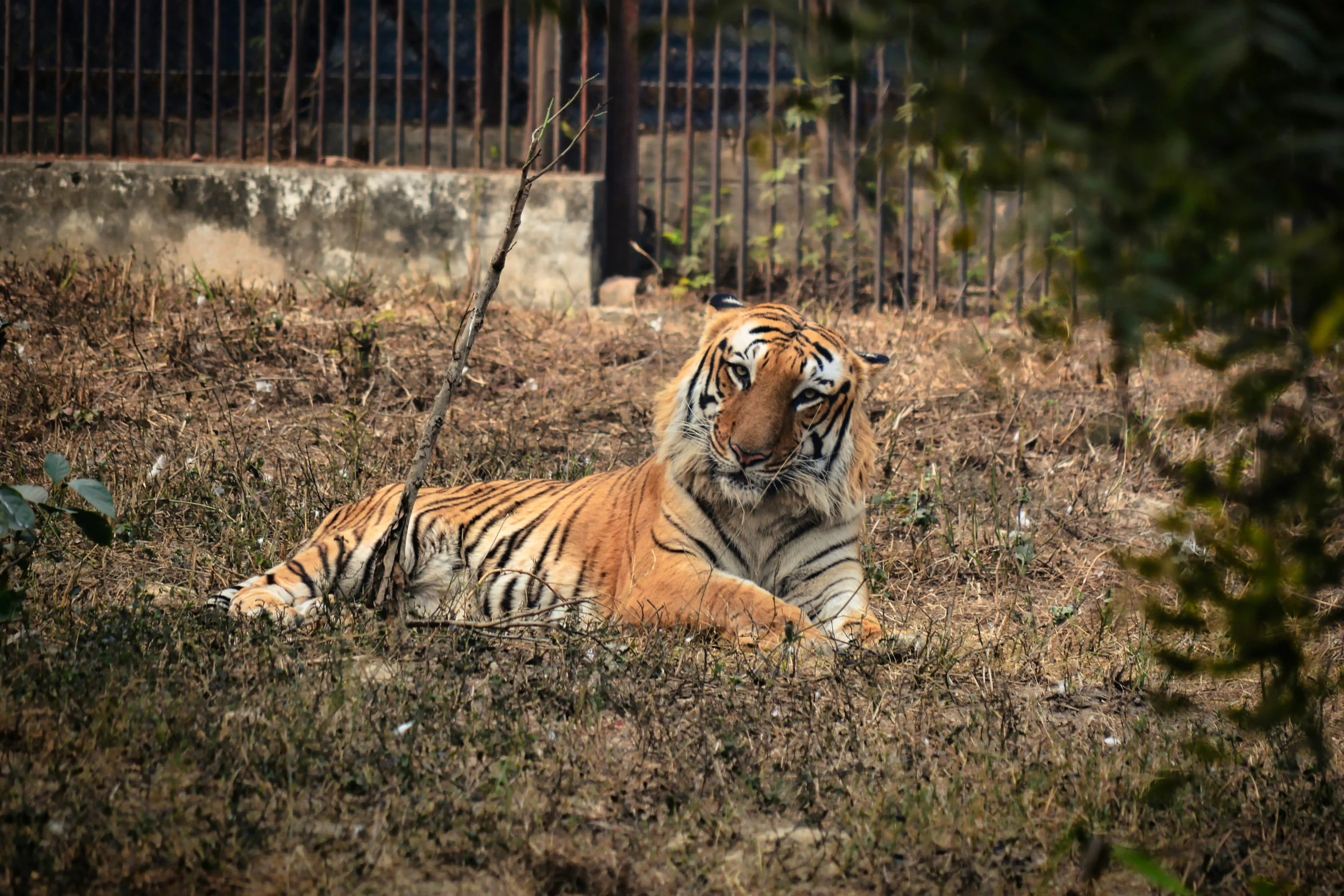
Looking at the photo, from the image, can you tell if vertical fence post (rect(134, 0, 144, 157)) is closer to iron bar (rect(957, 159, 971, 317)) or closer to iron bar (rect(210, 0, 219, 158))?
iron bar (rect(210, 0, 219, 158))

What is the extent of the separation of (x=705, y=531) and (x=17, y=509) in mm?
2054

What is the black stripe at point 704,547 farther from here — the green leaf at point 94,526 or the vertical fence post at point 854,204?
the vertical fence post at point 854,204

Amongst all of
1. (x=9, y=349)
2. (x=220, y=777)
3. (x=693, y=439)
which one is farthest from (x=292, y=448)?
(x=220, y=777)

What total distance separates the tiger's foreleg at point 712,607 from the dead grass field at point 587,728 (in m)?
0.10

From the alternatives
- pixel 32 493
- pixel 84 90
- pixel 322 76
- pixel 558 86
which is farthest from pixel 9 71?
pixel 32 493

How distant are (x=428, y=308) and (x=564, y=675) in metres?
4.35

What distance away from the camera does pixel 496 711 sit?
9.23ft

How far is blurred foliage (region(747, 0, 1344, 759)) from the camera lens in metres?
1.23

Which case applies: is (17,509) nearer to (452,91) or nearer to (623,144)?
(452,91)

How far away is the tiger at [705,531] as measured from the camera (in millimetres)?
3756

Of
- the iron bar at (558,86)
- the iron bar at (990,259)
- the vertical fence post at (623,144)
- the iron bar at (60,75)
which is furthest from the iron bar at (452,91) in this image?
the iron bar at (990,259)

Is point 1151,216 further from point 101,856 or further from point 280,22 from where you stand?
point 280,22

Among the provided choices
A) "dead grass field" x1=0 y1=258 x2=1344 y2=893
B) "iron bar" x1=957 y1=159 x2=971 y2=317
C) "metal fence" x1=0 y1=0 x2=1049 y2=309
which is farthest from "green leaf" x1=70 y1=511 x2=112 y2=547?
"metal fence" x1=0 y1=0 x2=1049 y2=309

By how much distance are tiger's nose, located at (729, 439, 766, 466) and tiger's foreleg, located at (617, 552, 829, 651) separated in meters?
0.35
